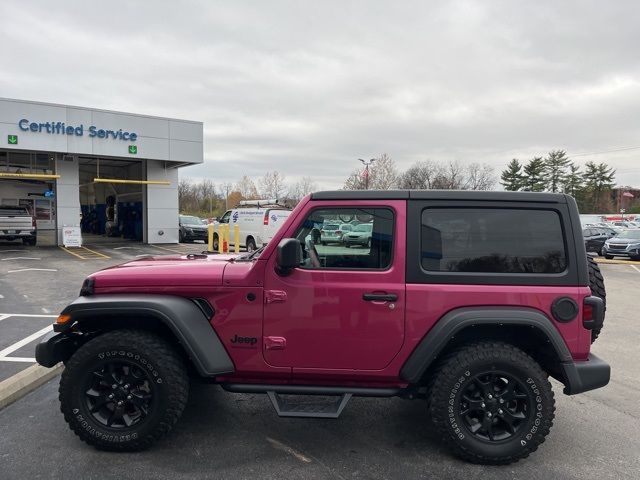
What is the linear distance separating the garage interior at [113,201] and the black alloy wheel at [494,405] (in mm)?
20508

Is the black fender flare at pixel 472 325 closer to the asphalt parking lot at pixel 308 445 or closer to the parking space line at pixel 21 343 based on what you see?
the asphalt parking lot at pixel 308 445

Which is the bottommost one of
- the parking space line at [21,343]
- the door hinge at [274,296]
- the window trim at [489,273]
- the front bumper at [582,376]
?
the parking space line at [21,343]

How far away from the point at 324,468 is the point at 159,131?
20192 mm

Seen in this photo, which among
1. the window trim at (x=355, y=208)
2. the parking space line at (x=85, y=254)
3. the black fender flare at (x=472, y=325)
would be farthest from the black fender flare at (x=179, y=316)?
the parking space line at (x=85, y=254)

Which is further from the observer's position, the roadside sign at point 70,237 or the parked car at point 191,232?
the parked car at point 191,232

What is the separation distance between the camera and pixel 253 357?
10.9ft

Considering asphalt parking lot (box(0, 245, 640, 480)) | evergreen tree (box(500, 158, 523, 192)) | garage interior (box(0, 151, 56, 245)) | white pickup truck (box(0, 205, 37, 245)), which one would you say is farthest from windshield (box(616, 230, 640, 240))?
evergreen tree (box(500, 158, 523, 192))

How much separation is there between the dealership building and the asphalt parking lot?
17.3 m

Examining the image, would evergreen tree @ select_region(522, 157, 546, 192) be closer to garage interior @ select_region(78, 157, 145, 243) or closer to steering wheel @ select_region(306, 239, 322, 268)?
garage interior @ select_region(78, 157, 145, 243)

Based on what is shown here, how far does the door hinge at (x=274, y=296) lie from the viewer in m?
3.28

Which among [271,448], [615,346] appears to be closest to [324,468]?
[271,448]

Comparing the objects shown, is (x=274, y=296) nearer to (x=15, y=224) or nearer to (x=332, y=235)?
(x=332, y=235)

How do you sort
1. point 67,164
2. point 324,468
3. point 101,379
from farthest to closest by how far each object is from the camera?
point 67,164
point 101,379
point 324,468

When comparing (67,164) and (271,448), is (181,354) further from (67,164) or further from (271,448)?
(67,164)
